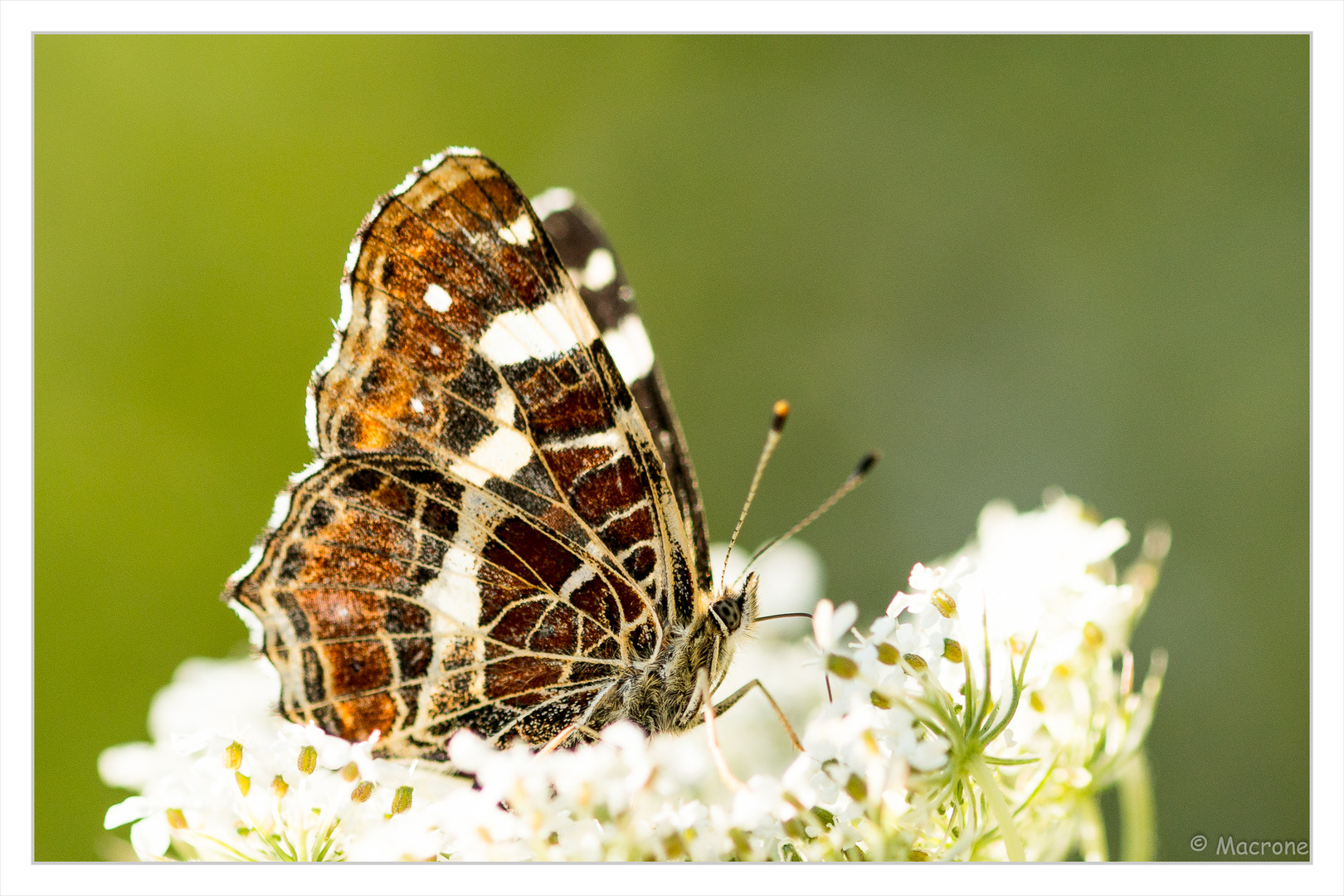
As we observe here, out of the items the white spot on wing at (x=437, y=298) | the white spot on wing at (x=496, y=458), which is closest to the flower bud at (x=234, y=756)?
the white spot on wing at (x=496, y=458)

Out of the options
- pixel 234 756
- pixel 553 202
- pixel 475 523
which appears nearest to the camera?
pixel 234 756

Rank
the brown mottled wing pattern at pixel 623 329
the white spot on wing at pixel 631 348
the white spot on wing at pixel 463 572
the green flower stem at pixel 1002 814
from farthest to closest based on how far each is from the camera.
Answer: the white spot on wing at pixel 631 348 < the brown mottled wing pattern at pixel 623 329 < the white spot on wing at pixel 463 572 < the green flower stem at pixel 1002 814

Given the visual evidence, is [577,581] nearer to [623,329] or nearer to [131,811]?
[623,329]

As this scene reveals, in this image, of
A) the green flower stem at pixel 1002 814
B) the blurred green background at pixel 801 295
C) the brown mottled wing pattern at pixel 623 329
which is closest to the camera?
the green flower stem at pixel 1002 814

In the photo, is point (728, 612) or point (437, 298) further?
point (728, 612)

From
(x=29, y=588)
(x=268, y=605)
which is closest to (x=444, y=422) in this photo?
(x=268, y=605)
